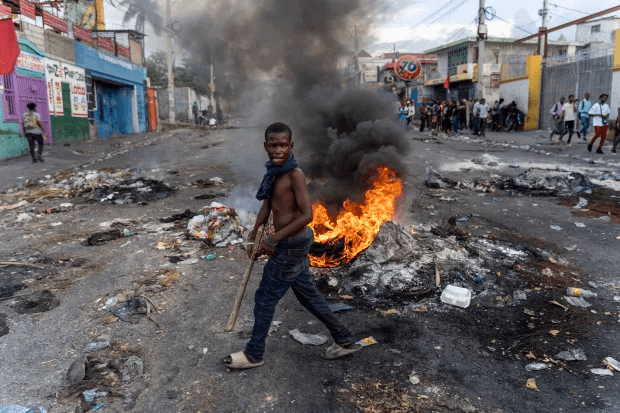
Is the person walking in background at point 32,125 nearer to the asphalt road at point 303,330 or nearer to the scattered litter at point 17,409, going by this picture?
the asphalt road at point 303,330

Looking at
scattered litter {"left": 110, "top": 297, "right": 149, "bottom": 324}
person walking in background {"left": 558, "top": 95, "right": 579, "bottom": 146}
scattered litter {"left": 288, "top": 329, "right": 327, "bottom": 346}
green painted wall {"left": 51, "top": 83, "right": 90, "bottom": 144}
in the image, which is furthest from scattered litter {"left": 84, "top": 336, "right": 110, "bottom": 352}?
person walking in background {"left": 558, "top": 95, "right": 579, "bottom": 146}

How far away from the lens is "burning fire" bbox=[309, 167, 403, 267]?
476 cm

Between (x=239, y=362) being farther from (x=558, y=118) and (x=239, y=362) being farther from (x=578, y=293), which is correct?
(x=558, y=118)

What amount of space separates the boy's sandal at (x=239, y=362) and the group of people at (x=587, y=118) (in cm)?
1294

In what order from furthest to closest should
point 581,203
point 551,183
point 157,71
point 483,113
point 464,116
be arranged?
point 157,71 → point 464,116 → point 483,113 → point 551,183 → point 581,203

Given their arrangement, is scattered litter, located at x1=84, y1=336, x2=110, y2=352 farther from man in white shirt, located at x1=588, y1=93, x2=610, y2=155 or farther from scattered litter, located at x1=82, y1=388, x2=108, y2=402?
man in white shirt, located at x1=588, y1=93, x2=610, y2=155

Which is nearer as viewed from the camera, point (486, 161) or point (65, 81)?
point (486, 161)

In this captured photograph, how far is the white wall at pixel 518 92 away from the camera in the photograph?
2318 centimetres

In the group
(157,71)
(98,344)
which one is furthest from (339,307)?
(157,71)

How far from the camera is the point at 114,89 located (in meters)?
24.3

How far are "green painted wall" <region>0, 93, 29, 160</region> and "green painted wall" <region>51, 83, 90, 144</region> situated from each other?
2.22 metres

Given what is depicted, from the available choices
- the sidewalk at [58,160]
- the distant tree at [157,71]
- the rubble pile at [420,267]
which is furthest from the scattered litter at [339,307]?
the distant tree at [157,71]

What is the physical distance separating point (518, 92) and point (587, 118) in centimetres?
919

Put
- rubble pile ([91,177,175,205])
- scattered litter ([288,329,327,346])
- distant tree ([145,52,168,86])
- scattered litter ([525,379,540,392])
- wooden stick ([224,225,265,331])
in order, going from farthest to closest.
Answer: distant tree ([145,52,168,86]), rubble pile ([91,177,175,205]), scattered litter ([288,329,327,346]), wooden stick ([224,225,265,331]), scattered litter ([525,379,540,392])
